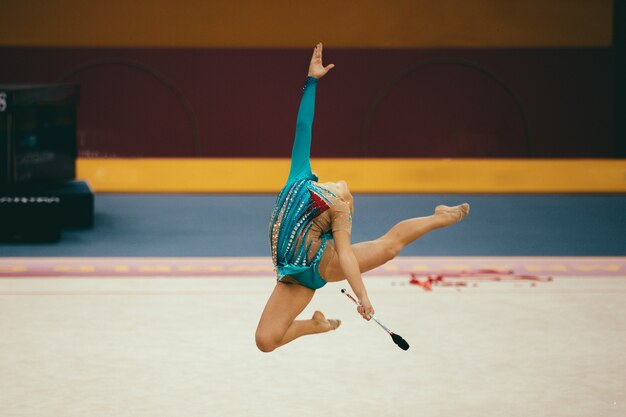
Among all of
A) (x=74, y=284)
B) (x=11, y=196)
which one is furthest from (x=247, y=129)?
(x=74, y=284)

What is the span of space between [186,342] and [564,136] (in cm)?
794

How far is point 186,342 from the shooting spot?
6266mm

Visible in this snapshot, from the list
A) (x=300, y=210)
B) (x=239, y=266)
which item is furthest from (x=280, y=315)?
(x=239, y=266)

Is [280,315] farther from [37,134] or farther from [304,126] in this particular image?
[37,134]

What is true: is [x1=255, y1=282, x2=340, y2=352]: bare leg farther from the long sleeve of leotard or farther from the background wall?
the background wall

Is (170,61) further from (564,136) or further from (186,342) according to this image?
(186,342)

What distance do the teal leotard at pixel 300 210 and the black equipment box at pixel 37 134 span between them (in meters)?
4.60

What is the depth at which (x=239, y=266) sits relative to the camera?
325 inches

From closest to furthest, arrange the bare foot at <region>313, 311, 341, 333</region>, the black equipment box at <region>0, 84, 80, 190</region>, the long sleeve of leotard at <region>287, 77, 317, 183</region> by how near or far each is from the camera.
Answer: the long sleeve of leotard at <region>287, 77, 317, 183</region>
the bare foot at <region>313, 311, 341, 333</region>
the black equipment box at <region>0, 84, 80, 190</region>

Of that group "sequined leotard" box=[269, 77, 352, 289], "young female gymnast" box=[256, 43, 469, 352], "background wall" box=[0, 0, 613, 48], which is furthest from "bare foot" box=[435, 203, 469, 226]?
"background wall" box=[0, 0, 613, 48]

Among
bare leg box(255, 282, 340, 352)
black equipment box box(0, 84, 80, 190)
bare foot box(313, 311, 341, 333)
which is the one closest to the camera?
bare leg box(255, 282, 340, 352)

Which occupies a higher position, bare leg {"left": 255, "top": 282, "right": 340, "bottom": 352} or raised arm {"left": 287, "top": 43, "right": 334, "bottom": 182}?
raised arm {"left": 287, "top": 43, "right": 334, "bottom": 182}

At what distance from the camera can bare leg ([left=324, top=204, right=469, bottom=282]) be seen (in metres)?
5.25

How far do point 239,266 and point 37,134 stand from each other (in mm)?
2373
